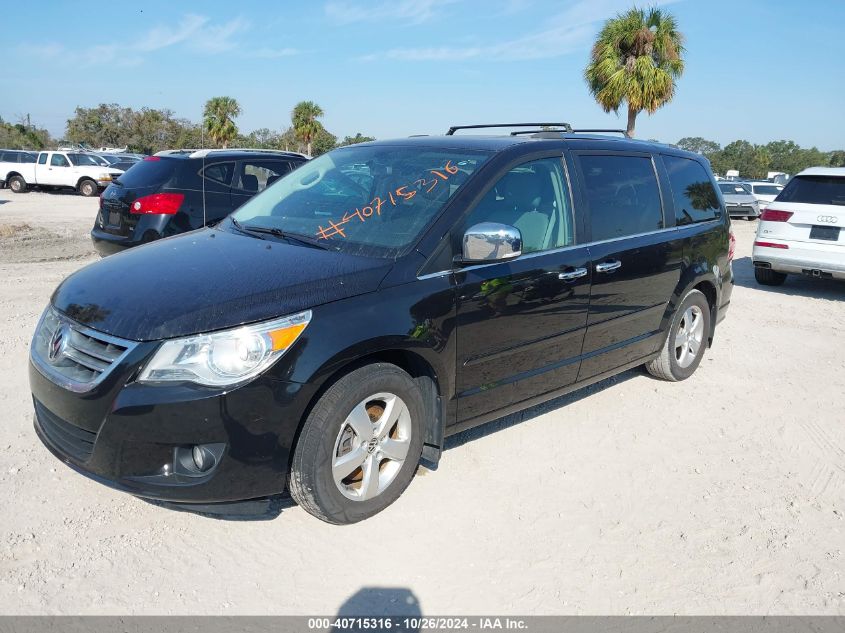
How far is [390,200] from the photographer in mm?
3758

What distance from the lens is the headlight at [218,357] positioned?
107 inches

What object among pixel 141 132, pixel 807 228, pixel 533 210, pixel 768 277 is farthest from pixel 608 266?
pixel 141 132

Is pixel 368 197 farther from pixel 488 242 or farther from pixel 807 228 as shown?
pixel 807 228

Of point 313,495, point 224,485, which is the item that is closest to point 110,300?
point 224,485

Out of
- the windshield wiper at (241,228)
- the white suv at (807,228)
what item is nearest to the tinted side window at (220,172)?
the windshield wiper at (241,228)

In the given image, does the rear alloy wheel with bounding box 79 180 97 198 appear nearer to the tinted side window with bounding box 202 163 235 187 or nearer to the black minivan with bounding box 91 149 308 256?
the black minivan with bounding box 91 149 308 256

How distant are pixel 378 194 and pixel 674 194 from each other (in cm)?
246

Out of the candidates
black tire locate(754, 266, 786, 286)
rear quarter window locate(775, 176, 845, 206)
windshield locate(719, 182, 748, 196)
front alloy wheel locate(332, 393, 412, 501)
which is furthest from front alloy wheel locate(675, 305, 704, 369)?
windshield locate(719, 182, 748, 196)

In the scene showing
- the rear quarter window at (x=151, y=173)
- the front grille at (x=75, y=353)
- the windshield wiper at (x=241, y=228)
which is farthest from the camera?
the rear quarter window at (x=151, y=173)

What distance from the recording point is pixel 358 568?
295 centimetres

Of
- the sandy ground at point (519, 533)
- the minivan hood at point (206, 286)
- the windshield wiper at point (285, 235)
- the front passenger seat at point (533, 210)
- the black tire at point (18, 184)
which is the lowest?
the sandy ground at point (519, 533)

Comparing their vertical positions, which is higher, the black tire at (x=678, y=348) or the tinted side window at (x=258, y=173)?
the tinted side window at (x=258, y=173)

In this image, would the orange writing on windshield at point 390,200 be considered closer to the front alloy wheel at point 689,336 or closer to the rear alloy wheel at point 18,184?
the front alloy wheel at point 689,336

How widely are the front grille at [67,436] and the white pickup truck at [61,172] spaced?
81.9ft
